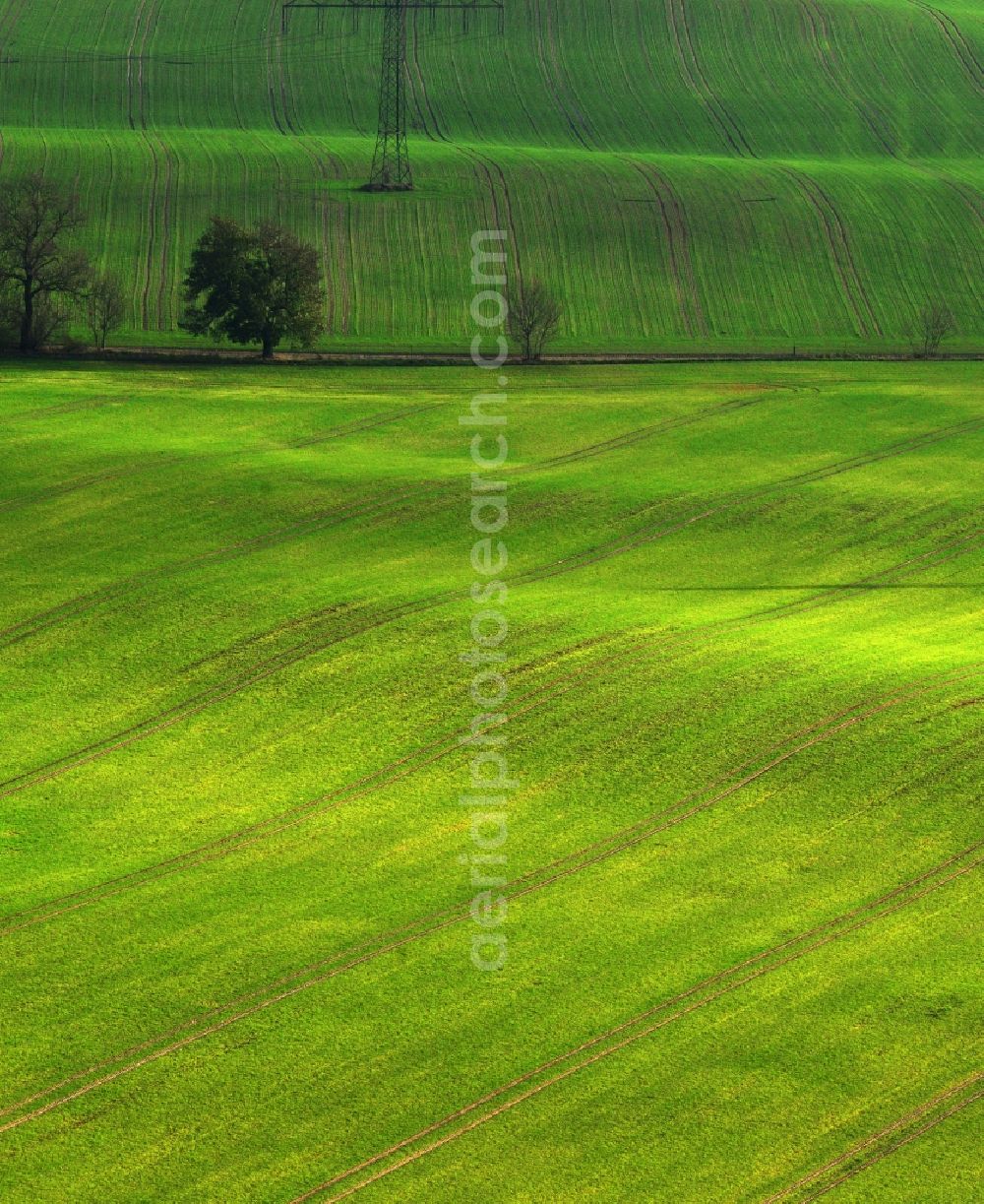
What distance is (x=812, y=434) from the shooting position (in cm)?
7556

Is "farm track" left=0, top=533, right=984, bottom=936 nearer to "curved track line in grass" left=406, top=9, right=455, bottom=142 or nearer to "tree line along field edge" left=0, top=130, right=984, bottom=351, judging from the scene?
"tree line along field edge" left=0, top=130, right=984, bottom=351

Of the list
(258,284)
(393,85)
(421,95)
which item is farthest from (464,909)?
(421,95)

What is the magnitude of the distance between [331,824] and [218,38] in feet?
428

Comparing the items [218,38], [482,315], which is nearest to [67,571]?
[482,315]

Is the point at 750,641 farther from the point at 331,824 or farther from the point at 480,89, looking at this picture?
the point at 480,89

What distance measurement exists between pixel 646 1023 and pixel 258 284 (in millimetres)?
66766

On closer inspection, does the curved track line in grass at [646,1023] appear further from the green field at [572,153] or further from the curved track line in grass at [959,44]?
the curved track line in grass at [959,44]

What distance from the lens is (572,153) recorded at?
135 metres

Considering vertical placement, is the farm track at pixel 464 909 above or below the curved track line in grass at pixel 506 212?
below

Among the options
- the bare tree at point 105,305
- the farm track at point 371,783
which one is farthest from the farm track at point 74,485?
the bare tree at point 105,305

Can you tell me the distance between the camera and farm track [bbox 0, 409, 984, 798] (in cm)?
4325

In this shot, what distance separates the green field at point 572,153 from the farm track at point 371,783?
Answer: 172 feet

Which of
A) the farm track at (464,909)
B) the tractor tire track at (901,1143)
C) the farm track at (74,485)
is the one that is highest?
the farm track at (74,485)

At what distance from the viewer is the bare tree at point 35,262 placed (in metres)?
91.1
